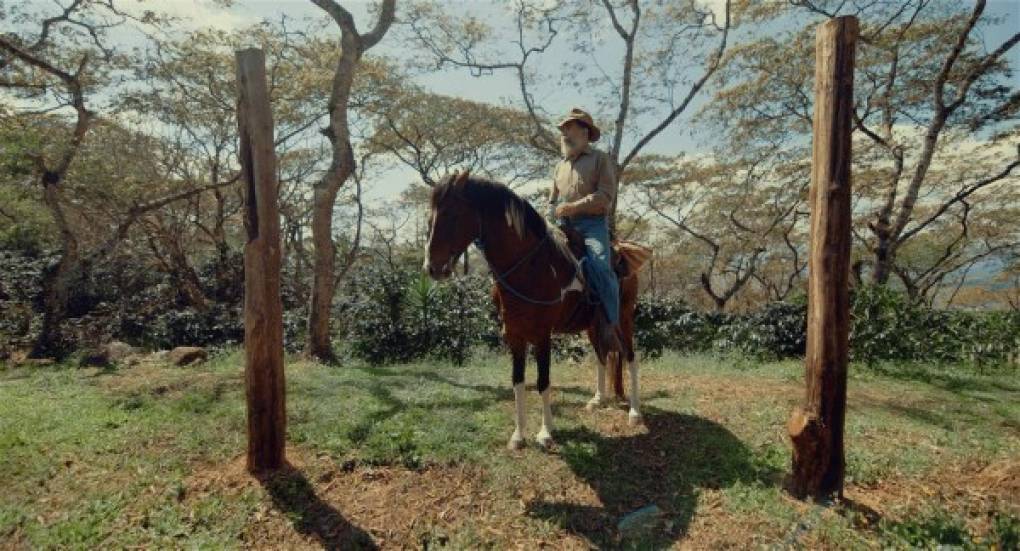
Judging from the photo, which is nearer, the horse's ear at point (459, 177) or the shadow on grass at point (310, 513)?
the shadow on grass at point (310, 513)

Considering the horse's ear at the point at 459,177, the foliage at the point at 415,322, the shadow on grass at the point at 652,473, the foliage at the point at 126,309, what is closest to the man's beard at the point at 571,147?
the horse's ear at the point at 459,177

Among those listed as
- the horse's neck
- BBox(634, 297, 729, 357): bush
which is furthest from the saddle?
BBox(634, 297, 729, 357): bush

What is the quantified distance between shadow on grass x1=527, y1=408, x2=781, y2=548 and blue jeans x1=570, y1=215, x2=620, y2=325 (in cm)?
117

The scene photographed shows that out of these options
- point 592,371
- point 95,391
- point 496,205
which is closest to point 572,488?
point 496,205

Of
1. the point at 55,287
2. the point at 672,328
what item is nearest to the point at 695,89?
the point at 672,328

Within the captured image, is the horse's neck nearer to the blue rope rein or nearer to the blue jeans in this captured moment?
the blue rope rein

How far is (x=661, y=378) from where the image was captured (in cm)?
761

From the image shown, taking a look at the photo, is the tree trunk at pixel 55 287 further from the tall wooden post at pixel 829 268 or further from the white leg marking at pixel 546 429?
the tall wooden post at pixel 829 268

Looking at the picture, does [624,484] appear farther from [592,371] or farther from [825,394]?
[592,371]

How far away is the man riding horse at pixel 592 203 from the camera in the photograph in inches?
181

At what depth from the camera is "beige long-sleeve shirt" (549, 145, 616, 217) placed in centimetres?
454

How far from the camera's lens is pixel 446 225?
3879mm

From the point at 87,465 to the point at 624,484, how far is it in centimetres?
443

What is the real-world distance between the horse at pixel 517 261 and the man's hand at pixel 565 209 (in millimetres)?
178
